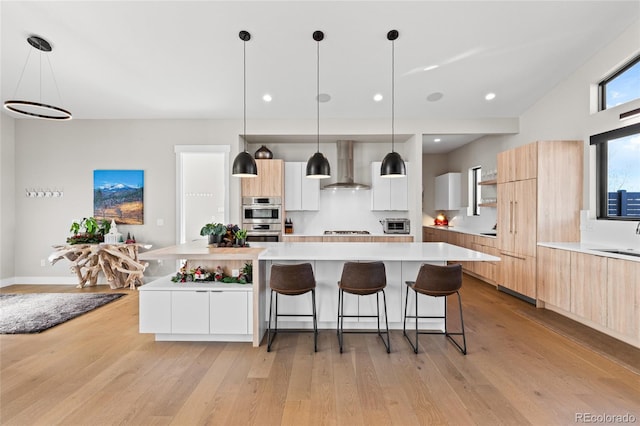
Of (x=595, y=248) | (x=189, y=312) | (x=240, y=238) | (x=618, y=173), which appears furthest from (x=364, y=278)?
(x=618, y=173)

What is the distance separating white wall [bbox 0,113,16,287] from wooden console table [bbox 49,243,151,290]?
0.97m

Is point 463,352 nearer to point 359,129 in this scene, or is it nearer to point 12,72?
point 359,129

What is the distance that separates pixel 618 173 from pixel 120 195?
7.49m

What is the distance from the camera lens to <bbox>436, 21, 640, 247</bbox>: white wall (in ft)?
12.1

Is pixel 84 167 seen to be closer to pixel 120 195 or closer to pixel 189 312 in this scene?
pixel 120 195

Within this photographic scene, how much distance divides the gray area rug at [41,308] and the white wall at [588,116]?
673cm

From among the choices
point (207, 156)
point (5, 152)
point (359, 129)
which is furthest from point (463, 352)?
point (5, 152)

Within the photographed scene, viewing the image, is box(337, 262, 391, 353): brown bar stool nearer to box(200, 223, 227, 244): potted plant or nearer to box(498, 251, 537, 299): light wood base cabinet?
box(200, 223, 227, 244): potted plant

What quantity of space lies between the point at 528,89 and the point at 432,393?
15.3 ft

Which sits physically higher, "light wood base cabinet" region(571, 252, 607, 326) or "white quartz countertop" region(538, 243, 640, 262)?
"white quartz countertop" region(538, 243, 640, 262)

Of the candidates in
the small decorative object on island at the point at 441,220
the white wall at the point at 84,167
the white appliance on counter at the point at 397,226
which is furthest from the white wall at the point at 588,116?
the small decorative object on island at the point at 441,220

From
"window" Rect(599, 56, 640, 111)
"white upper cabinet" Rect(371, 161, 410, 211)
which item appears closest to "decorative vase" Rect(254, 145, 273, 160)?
"white upper cabinet" Rect(371, 161, 410, 211)

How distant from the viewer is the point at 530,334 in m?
3.46

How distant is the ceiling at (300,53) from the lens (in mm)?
3420
